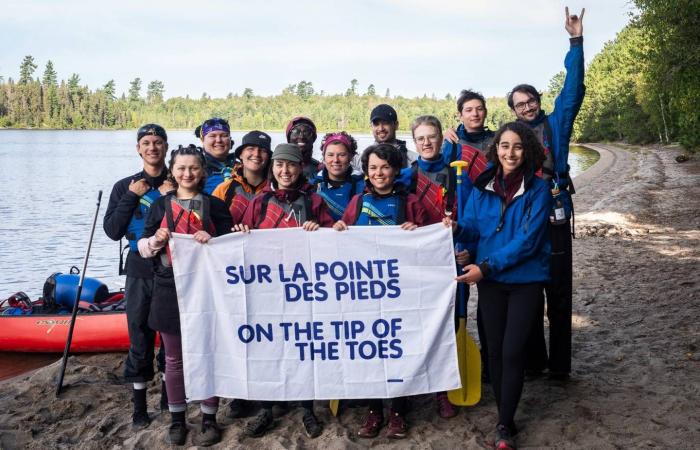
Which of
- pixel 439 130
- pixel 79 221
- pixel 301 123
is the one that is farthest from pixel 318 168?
pixel 79 221

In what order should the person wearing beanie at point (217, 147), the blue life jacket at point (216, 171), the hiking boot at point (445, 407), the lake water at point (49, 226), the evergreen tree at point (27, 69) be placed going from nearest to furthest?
1. the hiking boot at point (445, 407)
2. the blue life jacket at point (216, 171)
3. the person wearing beanie at point (217, 147)
4. the lake water at point (49, 226)
5. the evergreen tree at point (27, 69)

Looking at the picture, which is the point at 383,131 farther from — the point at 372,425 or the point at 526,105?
the point at 372,425

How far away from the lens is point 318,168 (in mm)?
6344

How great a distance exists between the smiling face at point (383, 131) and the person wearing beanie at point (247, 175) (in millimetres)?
1037

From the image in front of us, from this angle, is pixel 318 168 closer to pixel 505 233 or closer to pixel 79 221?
pixel 505 233

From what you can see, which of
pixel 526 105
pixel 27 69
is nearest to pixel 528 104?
pixel 526 105

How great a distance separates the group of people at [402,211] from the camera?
4.50 m

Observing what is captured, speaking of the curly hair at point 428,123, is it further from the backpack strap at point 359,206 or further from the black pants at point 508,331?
the black pants at point 508,331

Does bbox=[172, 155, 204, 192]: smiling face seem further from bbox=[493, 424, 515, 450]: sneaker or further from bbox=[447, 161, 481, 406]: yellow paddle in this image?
bbox=[493, 424, 515, 450]: sneaker

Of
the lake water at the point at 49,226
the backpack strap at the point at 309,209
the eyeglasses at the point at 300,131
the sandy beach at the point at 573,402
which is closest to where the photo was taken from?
the sandy beach at the point at 573,402

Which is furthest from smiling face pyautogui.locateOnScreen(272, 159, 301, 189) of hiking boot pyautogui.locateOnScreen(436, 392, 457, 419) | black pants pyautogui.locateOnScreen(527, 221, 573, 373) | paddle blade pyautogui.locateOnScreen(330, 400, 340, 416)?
black pants pyautogui.locateOnScreen(527, 221, 573, 373)

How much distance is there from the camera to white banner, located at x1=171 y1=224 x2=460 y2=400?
484cm

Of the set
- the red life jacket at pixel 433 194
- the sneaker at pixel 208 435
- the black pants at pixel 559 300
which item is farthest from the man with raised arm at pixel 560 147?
the sneaker at pixel 208 435

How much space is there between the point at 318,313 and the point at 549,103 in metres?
129
